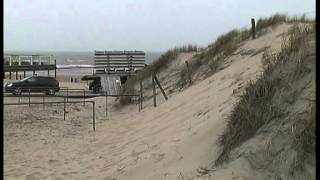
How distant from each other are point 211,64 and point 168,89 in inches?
113

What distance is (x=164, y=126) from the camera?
38.5 feet

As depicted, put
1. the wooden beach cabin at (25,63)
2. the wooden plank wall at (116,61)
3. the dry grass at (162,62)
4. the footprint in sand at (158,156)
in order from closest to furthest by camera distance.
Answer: the footprint in sand at (158,156), the dry grass at (162,62), the wooden plank wall at (116,61), the wooden beach cabin at (25,63)

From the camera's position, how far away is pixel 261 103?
7.17 m

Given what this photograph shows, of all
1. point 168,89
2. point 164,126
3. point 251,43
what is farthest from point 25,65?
point 164,126

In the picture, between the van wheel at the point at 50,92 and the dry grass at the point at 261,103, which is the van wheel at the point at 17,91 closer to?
the van wheel at the point at 50,92

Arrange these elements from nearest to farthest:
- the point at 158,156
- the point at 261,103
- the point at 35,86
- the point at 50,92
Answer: the point at 261,103, the point at 158,156, the point at 50,92, the point at 35,86

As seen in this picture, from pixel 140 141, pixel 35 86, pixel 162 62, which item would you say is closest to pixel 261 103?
pixel 140 141

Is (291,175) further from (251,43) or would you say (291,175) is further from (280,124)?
(251,43)

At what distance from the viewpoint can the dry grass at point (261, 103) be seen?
6867 mm

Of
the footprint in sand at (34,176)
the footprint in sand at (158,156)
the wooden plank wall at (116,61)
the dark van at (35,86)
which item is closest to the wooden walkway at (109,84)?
the wooden plank wall at (116,61)

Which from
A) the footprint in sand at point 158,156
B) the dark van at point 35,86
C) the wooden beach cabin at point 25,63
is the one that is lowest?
the dark van at point 35,86

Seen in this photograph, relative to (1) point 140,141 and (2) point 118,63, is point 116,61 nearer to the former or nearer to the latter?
(2) point 118,63

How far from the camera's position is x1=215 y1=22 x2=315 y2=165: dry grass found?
6.87 metres

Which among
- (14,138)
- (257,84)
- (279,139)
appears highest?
(257,84)
